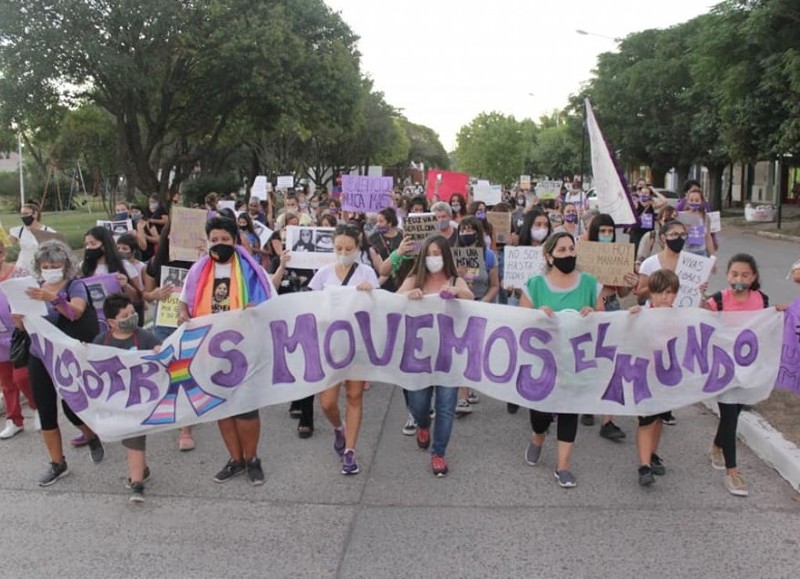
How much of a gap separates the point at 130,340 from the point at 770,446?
14.2 ft

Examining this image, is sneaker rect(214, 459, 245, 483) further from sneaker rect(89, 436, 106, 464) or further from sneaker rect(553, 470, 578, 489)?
sneaker rect(553, 470, 578, 489)

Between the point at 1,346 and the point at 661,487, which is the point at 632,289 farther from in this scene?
the point at 1,346

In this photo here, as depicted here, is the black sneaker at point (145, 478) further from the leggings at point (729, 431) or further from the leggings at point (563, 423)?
the leggings at point (729, 431)

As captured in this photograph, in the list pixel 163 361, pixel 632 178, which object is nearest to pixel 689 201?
pixel 163 361

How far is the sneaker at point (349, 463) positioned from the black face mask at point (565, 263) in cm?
182

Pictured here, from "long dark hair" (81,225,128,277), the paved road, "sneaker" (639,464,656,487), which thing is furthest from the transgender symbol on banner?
"sneaker" (639,464,656,487)

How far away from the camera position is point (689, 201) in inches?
288

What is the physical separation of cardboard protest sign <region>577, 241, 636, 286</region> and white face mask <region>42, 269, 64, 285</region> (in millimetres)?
3627

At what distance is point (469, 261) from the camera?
6270 mm

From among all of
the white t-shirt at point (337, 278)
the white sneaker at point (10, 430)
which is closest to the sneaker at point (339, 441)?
the white t-shirt at point (337, 278)

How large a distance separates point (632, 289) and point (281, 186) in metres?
13.3

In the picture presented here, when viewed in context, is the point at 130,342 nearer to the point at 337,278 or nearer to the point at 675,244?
the point at 337,278

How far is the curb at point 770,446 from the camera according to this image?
472cm

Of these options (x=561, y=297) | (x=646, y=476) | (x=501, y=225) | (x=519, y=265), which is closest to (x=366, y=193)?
(x=501, y=225)
